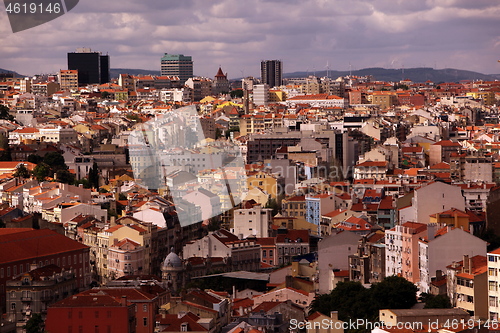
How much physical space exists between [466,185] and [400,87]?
2226 inches

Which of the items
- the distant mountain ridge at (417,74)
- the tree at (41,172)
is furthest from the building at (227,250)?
the distant mountain ridge at (417,74)

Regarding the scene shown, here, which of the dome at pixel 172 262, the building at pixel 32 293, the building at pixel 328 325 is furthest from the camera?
the dome at pixel 172 262

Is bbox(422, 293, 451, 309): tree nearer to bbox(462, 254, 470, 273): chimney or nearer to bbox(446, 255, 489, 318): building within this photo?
bbox(446, 255, 489, 318): building

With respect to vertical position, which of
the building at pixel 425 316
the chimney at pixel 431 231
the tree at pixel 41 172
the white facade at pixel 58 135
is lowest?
the building at pixel 425 316

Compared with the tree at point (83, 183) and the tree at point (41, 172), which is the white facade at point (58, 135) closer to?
the tree at point (41, 172)

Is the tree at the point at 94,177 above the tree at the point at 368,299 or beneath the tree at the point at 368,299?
above

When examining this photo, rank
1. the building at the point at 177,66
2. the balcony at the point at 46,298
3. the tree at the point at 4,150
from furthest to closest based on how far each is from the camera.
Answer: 1. the building at the point at 177,66
2. the tree at the point at 4,150
3. the balcony at the point at 46,298

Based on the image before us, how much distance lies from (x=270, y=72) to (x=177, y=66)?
662cm

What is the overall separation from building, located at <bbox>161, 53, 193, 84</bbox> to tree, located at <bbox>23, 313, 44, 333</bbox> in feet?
207

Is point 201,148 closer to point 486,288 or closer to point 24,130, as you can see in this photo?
point 24,130

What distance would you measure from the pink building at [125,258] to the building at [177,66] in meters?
58.2

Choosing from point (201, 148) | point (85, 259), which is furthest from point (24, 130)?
point (85, 259)

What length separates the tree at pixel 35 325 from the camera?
1611cm

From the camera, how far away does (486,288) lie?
15180mm
